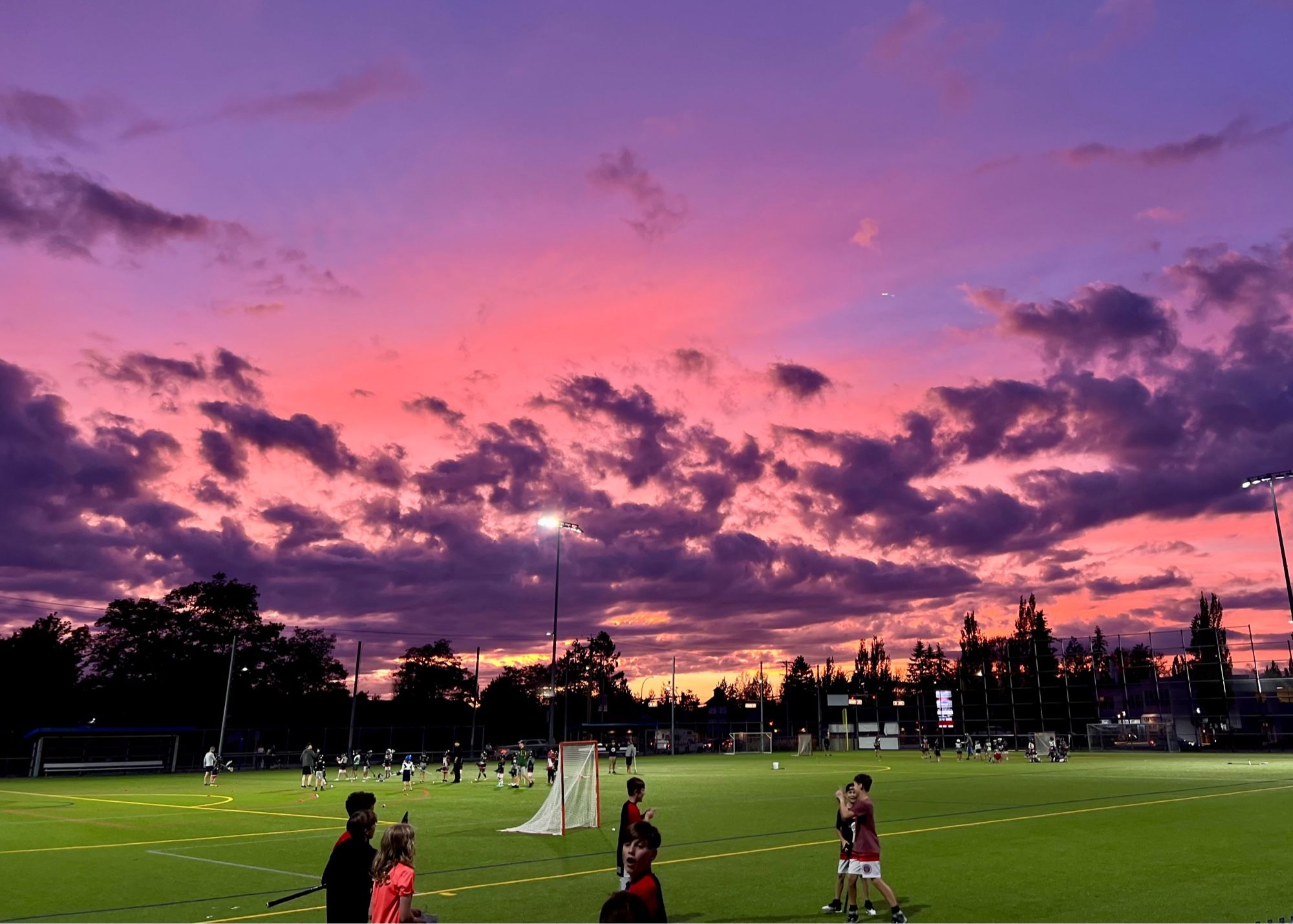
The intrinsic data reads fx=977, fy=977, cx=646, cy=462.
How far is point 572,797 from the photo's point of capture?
25.2 metres

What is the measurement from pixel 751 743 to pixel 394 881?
10193 cm

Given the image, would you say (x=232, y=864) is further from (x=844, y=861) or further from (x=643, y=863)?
(x=643, y=863)

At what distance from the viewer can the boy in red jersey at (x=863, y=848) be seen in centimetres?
1309

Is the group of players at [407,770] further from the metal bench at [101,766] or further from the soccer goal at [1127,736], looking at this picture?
the soccer goal at [1127,736]

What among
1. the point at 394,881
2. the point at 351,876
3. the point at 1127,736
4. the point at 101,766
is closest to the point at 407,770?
the point at 101,766

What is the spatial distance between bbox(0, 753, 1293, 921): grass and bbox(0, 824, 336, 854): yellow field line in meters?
0.13

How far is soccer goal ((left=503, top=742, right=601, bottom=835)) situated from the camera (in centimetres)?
2434

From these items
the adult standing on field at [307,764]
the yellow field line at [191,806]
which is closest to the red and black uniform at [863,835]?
the yellow field line at [191,806]

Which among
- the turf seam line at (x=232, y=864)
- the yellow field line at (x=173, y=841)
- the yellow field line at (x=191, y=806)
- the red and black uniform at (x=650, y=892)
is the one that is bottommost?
the yellow field line at (x=191, y=806)

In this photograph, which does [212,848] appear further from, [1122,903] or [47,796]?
[47,796]

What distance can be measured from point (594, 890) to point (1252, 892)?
33.2ft

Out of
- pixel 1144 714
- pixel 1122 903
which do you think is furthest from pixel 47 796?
pixel 1144 714

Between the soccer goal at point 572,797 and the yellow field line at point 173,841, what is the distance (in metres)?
5.65

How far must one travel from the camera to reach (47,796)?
133 ft
